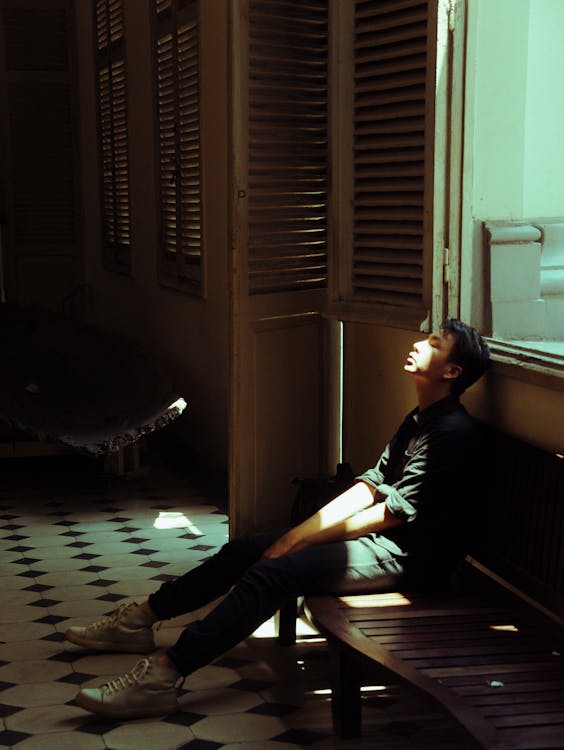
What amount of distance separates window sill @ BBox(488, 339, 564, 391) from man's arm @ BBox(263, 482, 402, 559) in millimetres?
597

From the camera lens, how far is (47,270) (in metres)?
10.7

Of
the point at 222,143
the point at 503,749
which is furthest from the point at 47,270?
the point at 503,749

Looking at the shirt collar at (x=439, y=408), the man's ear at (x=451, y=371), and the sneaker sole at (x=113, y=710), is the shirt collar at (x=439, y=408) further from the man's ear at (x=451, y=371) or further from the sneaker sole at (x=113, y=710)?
the sneaker sole at (x=113, y=710)

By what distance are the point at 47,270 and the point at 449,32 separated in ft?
24.1

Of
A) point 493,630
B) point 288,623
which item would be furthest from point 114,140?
point 493,630

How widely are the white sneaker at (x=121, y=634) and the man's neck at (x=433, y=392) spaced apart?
1255 millimetres

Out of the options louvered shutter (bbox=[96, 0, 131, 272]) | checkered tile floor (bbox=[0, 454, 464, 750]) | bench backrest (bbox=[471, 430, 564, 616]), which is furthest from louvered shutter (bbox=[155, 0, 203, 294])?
bench backrest (bbox=[471, 430, 564, 616])

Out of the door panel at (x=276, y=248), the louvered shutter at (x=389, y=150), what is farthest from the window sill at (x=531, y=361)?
the door panel at (x=276, y=248)

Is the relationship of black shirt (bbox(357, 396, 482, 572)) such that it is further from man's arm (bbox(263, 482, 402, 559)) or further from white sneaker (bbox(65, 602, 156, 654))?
white sneaker (bbox(65, 602, 156, 654))

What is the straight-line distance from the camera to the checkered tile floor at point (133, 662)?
347cm

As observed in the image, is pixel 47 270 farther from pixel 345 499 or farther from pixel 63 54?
pixel 345 499

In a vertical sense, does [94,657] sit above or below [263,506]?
below

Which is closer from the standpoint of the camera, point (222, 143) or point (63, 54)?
point (222, 143)

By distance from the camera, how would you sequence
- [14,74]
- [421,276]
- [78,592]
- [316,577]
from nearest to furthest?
[316,577]
[421,276]
[78,592]
[14,74]
